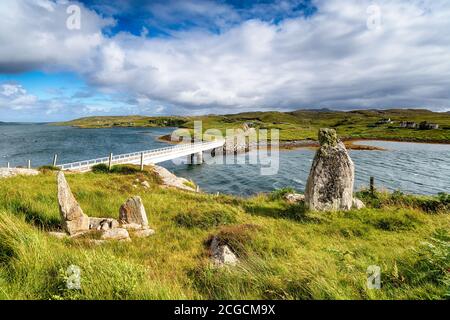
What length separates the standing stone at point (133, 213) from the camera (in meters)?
10.1

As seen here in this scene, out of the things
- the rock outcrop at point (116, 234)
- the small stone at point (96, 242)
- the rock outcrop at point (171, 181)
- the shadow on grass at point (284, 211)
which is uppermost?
the small stone at point (96, 242)

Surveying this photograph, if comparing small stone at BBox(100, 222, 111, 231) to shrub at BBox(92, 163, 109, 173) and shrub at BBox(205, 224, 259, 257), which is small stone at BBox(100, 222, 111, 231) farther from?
shrub at BBox(92, 163, 109, 173)

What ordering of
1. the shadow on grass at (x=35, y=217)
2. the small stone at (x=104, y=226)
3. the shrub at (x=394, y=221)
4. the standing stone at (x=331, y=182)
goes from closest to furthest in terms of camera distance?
1. the small stone at (x=104, y=226)
2. the shadow on grass at (x=35, y=217)
3. the shrub at (x=394, y=221)
4. the standing stone at (x=331, y=182)

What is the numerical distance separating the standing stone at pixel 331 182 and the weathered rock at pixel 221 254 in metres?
7.65

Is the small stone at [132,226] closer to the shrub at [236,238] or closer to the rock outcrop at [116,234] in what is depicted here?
the rock outcrop at [116,234]

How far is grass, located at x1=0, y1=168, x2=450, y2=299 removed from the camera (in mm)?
4219

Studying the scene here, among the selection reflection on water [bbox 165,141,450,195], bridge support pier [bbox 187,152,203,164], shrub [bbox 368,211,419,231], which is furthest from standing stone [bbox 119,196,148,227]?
bridge support pier [bbox 187,152,203,164]

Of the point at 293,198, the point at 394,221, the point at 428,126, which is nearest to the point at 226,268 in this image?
the point at 394,221

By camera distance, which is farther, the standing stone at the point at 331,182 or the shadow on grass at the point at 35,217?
the standing stone at the point at 331,182

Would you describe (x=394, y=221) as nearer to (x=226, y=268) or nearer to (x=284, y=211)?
(x=284, y=211)

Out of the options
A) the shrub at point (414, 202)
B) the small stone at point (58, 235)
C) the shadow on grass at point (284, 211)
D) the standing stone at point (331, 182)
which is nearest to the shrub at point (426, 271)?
the shadow on grass at point (284, 211)

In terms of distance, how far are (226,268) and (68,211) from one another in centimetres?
583

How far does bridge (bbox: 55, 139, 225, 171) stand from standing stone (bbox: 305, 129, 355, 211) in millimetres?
25274
